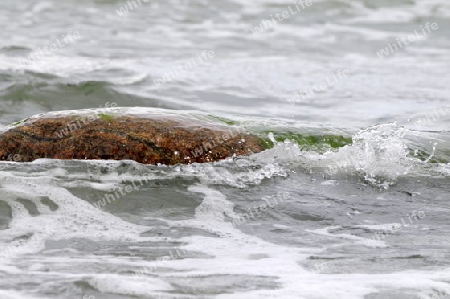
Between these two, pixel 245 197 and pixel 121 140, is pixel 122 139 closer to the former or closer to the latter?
pixel 121 140

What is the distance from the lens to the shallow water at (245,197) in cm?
443

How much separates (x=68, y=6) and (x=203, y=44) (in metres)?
4.79

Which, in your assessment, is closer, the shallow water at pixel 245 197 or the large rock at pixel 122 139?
the shallow water at pixel 245 197

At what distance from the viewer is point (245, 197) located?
6.01m

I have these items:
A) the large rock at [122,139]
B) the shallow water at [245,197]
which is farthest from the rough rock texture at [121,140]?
the shallow water at [245,197]

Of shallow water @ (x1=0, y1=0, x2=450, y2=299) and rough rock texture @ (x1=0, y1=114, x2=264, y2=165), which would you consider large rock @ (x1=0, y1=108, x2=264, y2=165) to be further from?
shallow water @ (x1=0, y1=0, x2=450, y2=299)

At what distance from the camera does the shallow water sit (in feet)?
14.5

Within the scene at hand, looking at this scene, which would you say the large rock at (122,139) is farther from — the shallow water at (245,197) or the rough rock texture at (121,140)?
the shallow water at (245,197)

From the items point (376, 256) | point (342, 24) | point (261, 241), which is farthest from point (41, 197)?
point (342, 24)

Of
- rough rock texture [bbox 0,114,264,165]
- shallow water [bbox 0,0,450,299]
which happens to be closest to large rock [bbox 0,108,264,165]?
rough rock texture [bbox 0,114,264,165]

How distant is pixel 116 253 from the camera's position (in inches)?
187

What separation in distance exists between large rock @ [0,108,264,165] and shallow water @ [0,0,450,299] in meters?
0.11

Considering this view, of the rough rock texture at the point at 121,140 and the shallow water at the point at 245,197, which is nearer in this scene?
the shallow water at the point at 245,197

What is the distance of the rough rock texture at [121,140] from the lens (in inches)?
256
